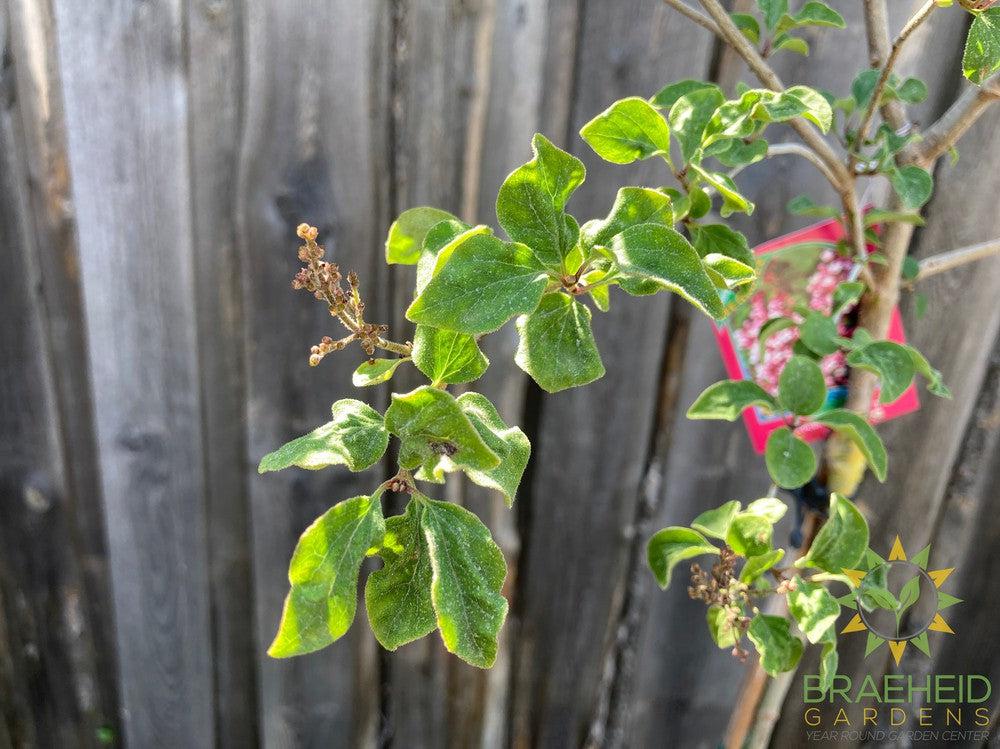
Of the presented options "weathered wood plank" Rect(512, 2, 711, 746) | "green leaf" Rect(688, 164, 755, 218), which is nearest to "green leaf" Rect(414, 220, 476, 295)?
"green leaf" Rect(688, 164, 755, 218)

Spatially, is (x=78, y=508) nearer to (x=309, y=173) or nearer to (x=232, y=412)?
(x=232, y=412)

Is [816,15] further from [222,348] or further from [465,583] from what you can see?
[222,348]

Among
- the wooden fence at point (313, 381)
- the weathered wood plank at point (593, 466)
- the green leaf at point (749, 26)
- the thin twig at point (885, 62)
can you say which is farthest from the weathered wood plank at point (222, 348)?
the thin twig at point (885, 62)

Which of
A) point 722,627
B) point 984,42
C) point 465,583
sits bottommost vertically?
point 722,627

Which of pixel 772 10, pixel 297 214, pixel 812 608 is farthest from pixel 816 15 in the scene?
pixel 297 214

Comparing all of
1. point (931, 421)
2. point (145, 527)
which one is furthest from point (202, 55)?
point (931, 421)

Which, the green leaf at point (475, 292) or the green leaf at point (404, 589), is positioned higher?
the green leaf at point (475, 292)

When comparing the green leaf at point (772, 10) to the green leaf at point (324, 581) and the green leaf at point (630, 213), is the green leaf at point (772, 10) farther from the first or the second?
the green leaf at point (324, 581)
